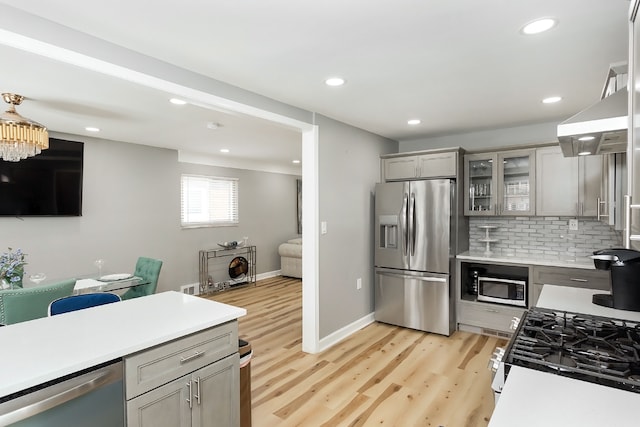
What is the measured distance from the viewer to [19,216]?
12.9 ft

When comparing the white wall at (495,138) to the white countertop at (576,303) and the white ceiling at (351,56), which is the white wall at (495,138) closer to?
the white ceiling at (351,56)

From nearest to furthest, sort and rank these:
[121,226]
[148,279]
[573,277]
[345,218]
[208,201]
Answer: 1. [573,277]
2. [148,279]
3. [345,218]
4. [121,226]
5. [208,201]

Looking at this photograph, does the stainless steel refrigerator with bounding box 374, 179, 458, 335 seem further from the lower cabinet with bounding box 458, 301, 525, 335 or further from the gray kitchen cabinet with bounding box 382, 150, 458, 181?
the gray kitchen cabinet with bounding box 382, 150, 458, 181

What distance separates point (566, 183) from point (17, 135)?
5.06m

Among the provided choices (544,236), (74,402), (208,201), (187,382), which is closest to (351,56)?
(187,382)

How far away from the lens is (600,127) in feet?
4.81

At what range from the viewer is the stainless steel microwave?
3691 millimetres

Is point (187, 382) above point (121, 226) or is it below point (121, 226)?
below

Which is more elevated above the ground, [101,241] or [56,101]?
[56,101]

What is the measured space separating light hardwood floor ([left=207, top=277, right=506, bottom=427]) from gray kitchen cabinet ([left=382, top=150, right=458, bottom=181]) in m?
1.87

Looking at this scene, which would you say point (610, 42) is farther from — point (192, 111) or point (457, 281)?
point (192, 111)

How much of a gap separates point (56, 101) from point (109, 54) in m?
1.56

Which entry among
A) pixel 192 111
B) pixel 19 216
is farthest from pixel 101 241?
pixel 192 111

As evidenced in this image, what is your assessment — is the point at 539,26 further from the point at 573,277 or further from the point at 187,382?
the point at 573,277
